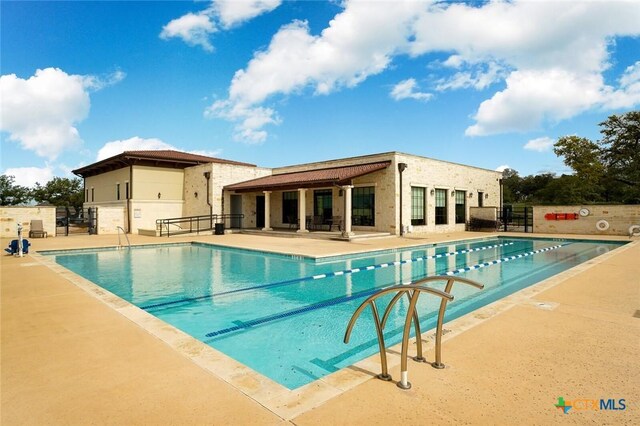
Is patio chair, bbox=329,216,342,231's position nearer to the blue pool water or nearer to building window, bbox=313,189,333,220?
building window, bbox=313,189,333,220

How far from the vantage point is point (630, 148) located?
30844 millimetres

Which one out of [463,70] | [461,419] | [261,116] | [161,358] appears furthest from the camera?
[261,116]

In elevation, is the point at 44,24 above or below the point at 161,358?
above

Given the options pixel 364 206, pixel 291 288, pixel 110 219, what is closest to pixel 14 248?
pixel 291 288

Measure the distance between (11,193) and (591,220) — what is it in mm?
58440

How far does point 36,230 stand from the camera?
18.5m

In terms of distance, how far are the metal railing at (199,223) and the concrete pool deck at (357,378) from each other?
1687cm

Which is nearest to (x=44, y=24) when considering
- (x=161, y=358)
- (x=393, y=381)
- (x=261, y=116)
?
(x=161, y=358)

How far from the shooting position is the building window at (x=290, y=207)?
22.5 metres

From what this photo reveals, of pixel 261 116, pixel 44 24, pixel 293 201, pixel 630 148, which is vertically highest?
pixel 261 116

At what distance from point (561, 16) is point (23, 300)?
15579 millimetres

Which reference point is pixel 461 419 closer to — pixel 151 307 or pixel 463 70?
pixel 151 307

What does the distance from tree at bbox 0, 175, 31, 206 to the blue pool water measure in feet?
132

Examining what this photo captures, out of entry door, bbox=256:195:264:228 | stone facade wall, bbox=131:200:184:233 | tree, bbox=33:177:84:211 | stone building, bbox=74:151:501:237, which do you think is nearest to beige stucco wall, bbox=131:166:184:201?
stone building, bbox=74:151:501:237
